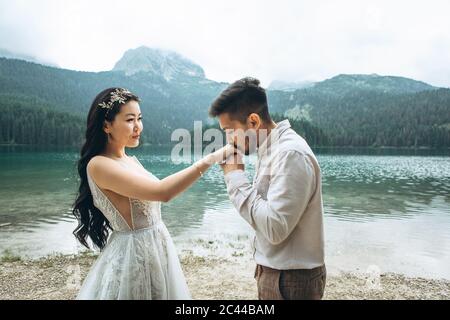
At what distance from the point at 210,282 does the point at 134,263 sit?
6261mm

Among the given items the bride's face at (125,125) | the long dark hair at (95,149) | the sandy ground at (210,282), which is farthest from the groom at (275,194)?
the sandy ground at (210,282)

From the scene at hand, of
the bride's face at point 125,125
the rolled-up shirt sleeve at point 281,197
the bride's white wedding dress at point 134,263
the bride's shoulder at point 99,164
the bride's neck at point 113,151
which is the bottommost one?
the bride's white wedding dress at point 134,263

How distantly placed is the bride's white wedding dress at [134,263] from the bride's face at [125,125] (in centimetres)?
40

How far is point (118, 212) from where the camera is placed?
2908mm

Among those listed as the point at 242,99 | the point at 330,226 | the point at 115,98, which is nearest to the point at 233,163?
the point at 242,99

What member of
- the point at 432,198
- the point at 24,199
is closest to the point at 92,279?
the point at 24,199

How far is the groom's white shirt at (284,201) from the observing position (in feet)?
7.06

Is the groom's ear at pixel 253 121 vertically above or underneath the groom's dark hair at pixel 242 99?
underneath

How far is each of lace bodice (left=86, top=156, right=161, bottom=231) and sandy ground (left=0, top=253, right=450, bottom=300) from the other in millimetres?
5240

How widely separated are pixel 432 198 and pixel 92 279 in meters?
35.6

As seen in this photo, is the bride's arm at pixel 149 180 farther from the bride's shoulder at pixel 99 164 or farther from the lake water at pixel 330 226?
the lake water at pixel 330 226

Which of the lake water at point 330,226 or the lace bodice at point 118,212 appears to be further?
the lake water at point 330,226

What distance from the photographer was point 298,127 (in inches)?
4877
